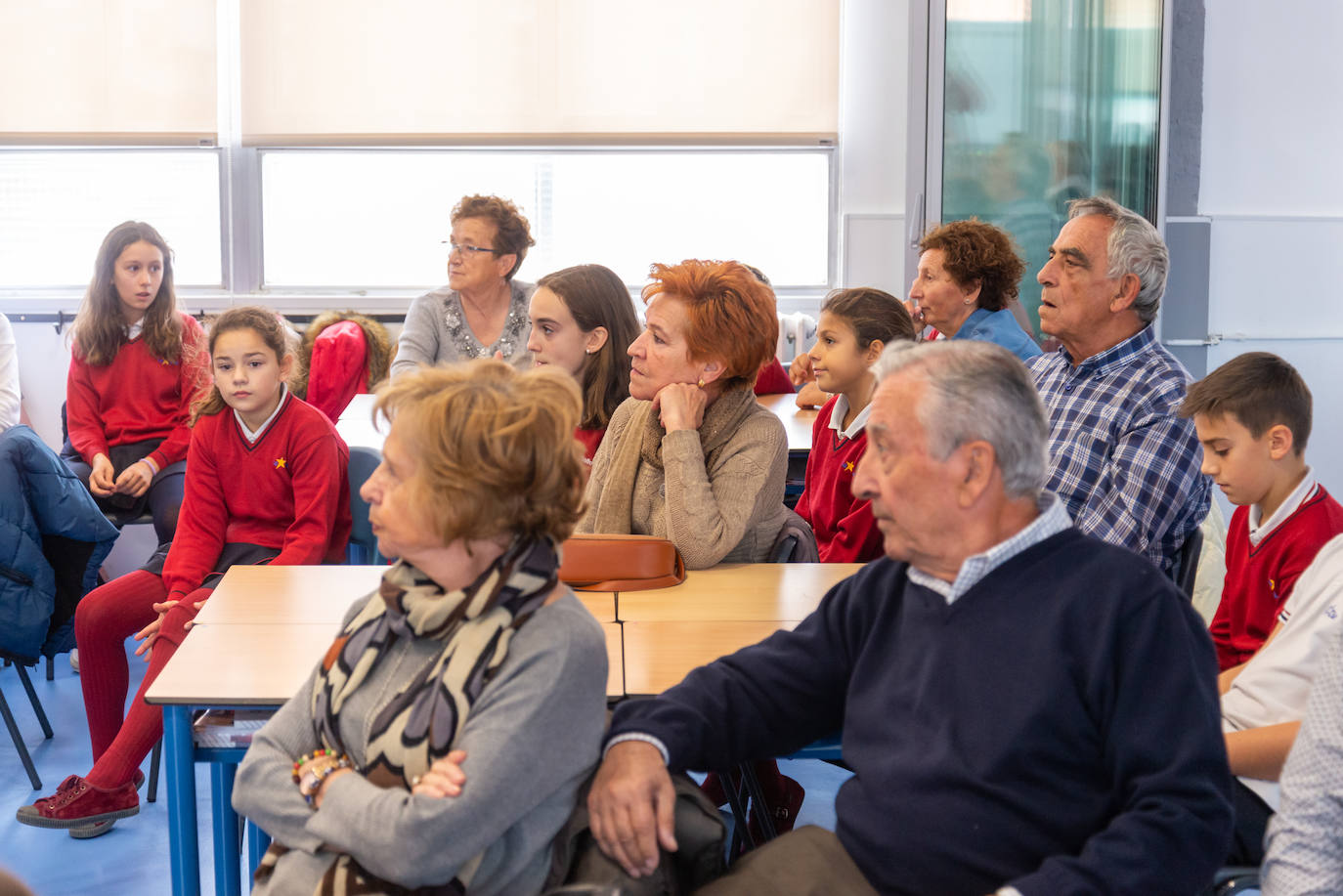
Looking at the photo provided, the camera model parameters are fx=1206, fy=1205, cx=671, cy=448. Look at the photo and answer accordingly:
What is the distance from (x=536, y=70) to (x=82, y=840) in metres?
3.96

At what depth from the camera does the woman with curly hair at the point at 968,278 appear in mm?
3631

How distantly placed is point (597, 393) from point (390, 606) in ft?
5.68

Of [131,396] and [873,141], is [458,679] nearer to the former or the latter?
[131,396]

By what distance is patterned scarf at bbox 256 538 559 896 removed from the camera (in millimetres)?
1321

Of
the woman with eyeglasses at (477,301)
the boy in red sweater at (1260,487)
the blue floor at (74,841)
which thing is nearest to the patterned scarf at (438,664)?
the blue floor at (74,841)

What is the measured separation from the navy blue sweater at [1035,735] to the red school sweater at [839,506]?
1105 millimetres

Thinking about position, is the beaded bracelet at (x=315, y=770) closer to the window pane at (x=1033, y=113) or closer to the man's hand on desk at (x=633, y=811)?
the man's hand on desk at (x=633, y=811)

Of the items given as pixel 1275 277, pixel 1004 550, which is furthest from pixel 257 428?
pixel 1275 277

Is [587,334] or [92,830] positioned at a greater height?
[587,334]

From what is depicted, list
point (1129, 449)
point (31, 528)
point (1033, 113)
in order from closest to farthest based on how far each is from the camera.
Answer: point (1129, 449)
point (31, 528)
point (1033, 113)

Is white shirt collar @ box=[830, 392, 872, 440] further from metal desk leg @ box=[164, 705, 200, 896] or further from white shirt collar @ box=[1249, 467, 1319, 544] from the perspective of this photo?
metal desk leg @ box=[164, 705, 200, 896]

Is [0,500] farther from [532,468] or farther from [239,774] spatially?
[532,468]

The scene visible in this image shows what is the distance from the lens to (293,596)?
86.5 inches

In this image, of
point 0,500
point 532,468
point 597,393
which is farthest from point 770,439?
point 0,500
